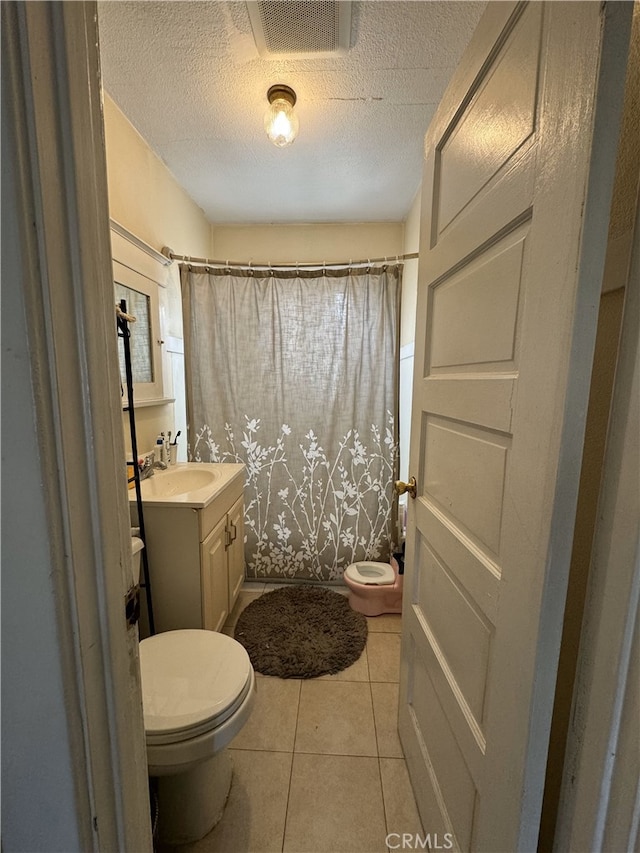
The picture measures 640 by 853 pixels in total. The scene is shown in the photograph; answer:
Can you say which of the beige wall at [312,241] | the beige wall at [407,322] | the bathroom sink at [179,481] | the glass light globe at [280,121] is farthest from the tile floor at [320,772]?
the beige wall at [312,241]

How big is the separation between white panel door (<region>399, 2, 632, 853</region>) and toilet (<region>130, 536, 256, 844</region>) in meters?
0.57

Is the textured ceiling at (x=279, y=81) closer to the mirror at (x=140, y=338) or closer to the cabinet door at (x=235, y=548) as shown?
the mirror at (x=140, y=338)

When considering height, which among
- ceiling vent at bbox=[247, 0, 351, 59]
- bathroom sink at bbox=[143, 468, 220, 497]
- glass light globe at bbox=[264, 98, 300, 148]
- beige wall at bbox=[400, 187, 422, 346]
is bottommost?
bathroom sink at bbox=[143, 468, 220, 497]

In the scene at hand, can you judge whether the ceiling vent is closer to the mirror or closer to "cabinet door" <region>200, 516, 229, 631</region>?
the mirror

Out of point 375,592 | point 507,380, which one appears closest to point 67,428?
point 507,380

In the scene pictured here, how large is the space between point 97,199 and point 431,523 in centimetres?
99

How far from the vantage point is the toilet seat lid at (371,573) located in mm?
1979

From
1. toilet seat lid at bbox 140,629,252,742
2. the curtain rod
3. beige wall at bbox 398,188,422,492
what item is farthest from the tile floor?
the curtain rod

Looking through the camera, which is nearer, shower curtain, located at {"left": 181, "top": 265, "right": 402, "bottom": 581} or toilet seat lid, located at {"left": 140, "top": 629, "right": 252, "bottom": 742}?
toilet seat lid, located at {"left": 140, "top": 629, "right": 252, "bottom": 742}

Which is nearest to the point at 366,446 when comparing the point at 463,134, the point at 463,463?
the point at 463,463

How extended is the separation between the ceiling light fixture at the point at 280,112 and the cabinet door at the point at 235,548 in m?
1.68

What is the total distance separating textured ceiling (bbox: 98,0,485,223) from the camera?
108cm

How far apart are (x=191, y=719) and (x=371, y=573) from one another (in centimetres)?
140

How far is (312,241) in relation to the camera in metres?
2.34
